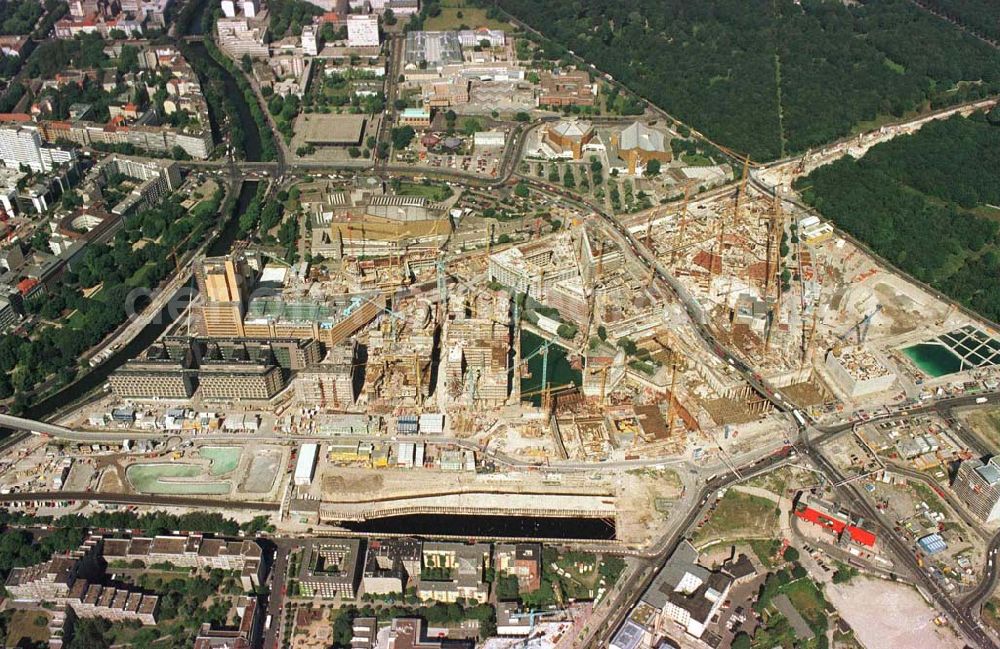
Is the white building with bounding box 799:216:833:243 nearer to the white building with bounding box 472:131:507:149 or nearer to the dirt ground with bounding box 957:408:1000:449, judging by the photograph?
the dirt ground with bounding box 957:408:1000:449

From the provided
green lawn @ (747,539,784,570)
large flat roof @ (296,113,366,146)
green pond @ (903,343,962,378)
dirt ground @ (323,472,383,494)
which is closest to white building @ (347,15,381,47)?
large flat roof @ (296,113,366,146)

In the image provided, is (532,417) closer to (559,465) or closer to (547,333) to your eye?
(559,465)

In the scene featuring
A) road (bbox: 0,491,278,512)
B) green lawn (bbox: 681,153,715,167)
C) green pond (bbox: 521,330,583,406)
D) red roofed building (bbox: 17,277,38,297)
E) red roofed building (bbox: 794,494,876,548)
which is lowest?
road (bbox: 0,491,278,512)

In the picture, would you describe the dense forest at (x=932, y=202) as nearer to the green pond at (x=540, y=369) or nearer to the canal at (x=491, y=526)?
the green pond at (x=540, y=369)

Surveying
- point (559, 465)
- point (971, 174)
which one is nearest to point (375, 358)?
point (559, 465)

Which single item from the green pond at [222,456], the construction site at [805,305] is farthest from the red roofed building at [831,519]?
the green pond at [222,456]

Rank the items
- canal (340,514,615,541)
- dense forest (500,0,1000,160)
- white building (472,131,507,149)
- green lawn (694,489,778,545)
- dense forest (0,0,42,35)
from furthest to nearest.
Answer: dense forest (0,0,42,35) → dense forest (500,0,1000,160) → white building (472,131,507,149) → canal (340,514,615,541) → green lawn (694,489,778,545)

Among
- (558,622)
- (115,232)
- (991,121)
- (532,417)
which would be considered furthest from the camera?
(991,121)
